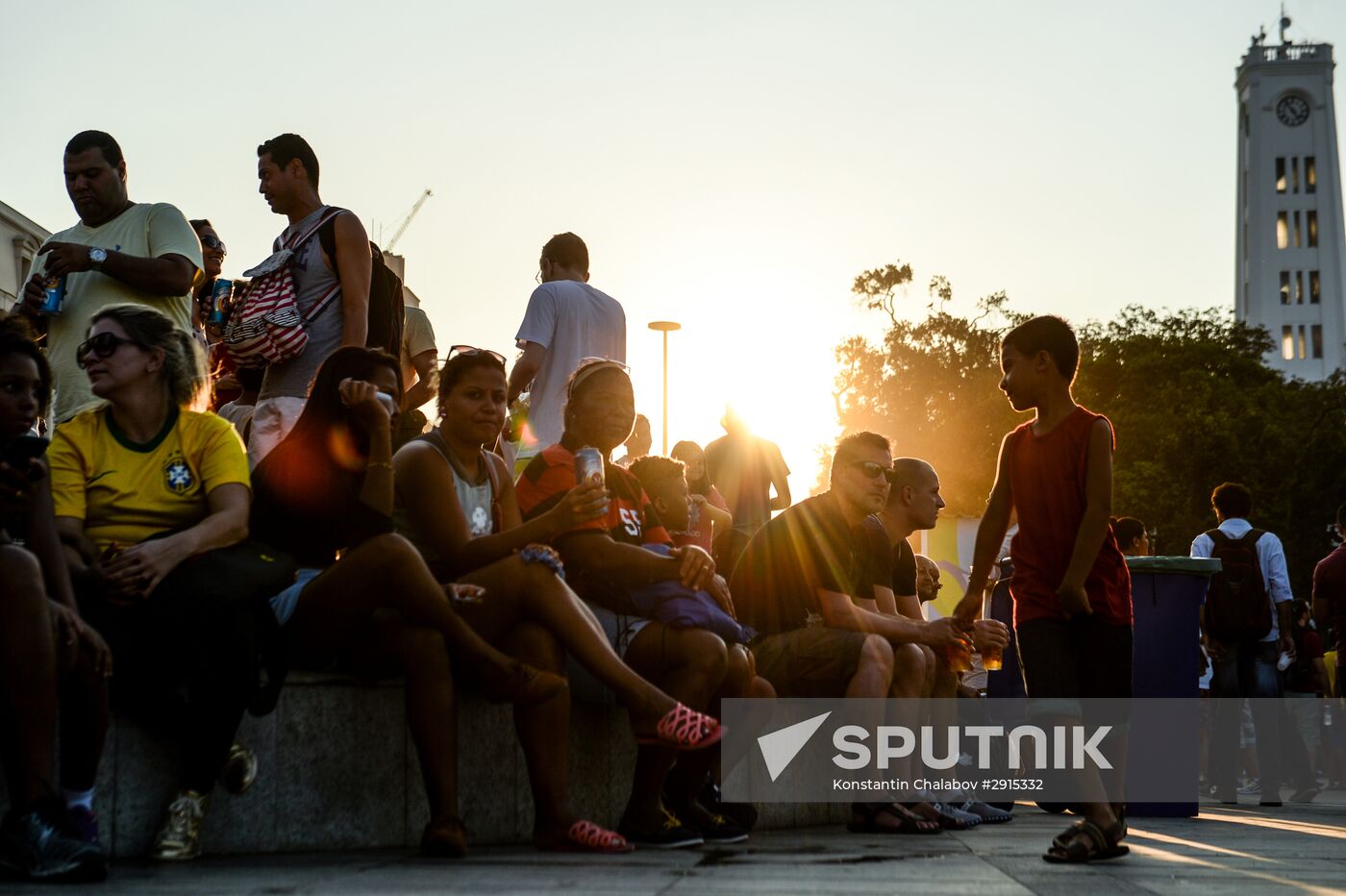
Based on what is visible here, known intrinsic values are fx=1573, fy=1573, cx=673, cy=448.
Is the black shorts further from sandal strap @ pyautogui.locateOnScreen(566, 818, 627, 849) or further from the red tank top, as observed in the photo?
sandal strap @ pyautogui.locateOnScreen(566, 818, 627, 849)

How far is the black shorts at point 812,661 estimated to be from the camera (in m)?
6.75

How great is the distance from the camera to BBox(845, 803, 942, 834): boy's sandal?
6707 millimetres

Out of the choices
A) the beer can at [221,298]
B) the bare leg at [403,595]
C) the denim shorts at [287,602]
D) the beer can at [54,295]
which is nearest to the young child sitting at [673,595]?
the bare leg at [403,595]

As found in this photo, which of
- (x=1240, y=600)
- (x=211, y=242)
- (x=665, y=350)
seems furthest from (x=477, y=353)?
(x=665, y=350)

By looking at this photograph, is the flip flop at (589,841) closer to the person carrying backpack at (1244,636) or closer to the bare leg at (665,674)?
the bare leg at (665,674)

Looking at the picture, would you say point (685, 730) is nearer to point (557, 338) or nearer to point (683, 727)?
point (683, 727)

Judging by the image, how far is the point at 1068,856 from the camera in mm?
5270

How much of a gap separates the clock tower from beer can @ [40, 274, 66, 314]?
10158cm

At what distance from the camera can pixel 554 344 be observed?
26.8ft

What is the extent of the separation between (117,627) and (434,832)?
1.19 meters

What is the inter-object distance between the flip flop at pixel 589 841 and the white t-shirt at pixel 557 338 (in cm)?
318

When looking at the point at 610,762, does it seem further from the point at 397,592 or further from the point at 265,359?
the point at 265,359

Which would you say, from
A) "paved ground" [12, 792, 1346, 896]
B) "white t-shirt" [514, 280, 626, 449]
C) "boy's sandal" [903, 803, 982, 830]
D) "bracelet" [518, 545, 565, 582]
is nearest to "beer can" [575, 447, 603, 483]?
"bracelet" [518, 545, 565, 582]

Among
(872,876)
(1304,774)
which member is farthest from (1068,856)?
(1304,774)
